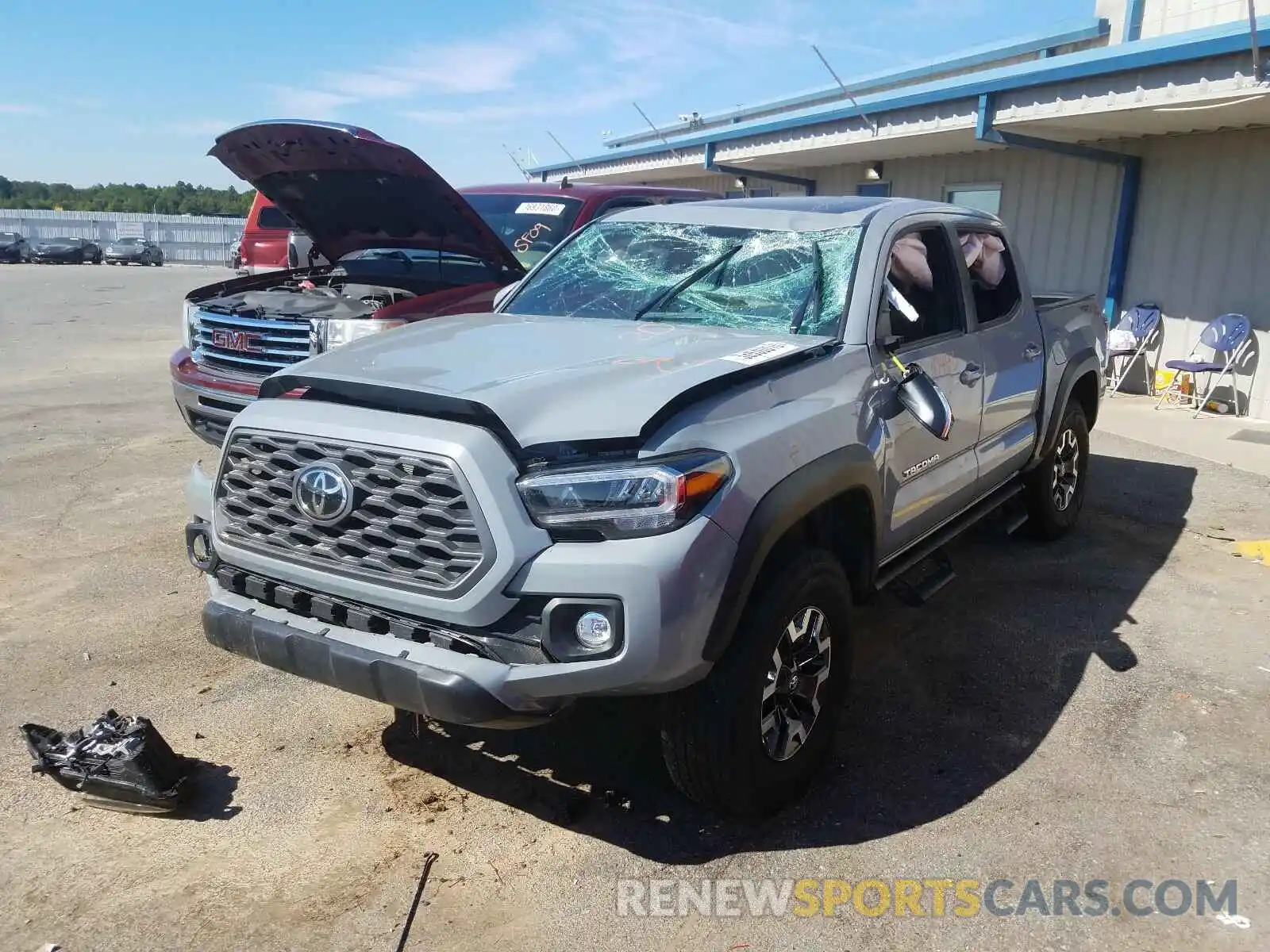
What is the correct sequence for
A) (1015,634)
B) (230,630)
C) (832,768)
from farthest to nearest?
(1015,634)
(832,768)
(230,630)

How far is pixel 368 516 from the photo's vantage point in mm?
2773

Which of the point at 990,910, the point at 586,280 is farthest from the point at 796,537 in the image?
the point at 586,280

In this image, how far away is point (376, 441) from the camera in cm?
272

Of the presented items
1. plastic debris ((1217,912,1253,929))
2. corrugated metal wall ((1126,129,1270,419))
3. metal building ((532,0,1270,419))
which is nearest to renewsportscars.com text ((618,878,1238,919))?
plastic debris ((1217,912,1253,929))

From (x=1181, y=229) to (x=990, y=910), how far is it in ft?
31.8

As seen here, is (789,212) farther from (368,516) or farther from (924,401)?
(368,516)

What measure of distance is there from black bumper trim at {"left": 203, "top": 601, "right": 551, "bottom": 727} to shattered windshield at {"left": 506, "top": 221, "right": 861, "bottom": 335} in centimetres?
175

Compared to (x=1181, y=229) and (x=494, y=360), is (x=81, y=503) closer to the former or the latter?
(x=494, y=360)

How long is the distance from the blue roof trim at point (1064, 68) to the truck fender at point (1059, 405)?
3.91m

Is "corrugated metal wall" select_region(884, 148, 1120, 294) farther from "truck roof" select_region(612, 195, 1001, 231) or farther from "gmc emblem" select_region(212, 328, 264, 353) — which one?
"gmc emblem" select_region(212, 328, 264, 353)

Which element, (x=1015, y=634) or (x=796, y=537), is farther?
(x=1015, y=634)

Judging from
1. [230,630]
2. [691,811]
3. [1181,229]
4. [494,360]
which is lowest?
[691,811]

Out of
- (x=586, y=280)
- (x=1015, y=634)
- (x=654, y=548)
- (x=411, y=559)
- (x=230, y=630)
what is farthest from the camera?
(x=1015, y=634)

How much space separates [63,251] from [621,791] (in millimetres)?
43763
